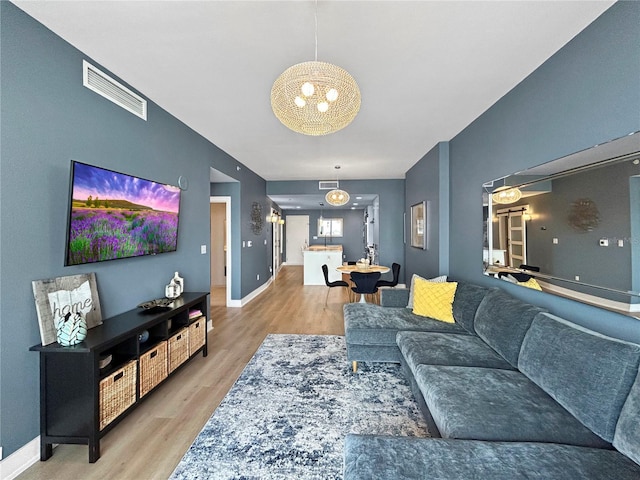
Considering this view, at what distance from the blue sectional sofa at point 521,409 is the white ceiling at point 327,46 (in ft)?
6.42

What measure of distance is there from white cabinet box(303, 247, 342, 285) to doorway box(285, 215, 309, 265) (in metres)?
4.74

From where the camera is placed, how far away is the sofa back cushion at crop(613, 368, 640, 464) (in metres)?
1.21

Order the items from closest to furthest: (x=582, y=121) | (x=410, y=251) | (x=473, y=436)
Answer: (x=473, y=436) → (x=582, y=121) → (x=410, y=251)

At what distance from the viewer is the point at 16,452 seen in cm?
177


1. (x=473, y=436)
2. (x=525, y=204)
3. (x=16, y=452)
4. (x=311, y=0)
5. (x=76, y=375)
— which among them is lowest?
(x=16, y=452)

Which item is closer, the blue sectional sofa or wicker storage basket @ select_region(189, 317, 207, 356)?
the blue sectional sofa

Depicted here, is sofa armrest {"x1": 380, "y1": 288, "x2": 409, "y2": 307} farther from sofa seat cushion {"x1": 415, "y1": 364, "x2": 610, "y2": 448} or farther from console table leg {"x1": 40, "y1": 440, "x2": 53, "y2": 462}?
console table leg {"x1": 40, "y1": 440, "x2": 53, "y2": 462}

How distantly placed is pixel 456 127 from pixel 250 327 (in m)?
4.11

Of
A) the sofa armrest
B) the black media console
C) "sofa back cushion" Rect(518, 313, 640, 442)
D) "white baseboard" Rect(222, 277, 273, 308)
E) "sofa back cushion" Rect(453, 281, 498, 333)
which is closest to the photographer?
"sofa back cushion" Rect(518, 313, 640, 442)

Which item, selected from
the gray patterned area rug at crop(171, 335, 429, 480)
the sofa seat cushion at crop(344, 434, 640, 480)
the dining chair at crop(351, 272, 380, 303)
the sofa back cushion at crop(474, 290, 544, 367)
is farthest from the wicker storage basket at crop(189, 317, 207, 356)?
the sofa back cushion at crop(474, 290, 544, 367)

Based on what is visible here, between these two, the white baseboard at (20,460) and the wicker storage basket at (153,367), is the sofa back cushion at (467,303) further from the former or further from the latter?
the white baseboard at (20,460)

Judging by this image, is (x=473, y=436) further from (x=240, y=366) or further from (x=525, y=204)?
(x=240, y=366)

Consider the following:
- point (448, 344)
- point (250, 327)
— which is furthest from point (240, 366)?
point (448, 344)

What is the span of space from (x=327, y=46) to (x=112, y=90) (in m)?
1.89
